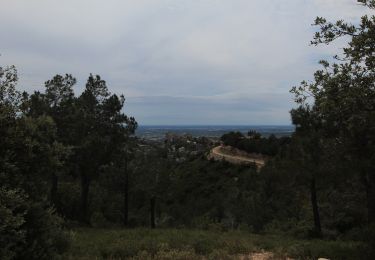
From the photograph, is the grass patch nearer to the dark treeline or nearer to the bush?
the bush

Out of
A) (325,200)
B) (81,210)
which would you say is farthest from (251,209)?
(81,210)

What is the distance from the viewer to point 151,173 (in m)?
29.6

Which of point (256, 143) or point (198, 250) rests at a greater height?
point (256, 143)

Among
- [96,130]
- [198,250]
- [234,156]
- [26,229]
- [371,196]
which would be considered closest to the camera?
[26,229]

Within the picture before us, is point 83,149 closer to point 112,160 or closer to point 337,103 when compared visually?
point 112,160

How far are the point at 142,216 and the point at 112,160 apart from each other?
7.33 metres

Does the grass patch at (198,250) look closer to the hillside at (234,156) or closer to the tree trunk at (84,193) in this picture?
the tree trunk at (84,193)

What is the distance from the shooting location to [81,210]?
3012 cm

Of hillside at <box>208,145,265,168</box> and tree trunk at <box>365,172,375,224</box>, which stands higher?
tree trunk at <box>365,172,375,224</box>

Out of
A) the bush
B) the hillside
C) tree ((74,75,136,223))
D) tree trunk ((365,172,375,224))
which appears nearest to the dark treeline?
the hillside

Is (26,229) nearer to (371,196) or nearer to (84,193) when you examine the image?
(371,196)

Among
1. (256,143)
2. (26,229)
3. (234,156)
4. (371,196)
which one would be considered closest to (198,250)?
(371,196)

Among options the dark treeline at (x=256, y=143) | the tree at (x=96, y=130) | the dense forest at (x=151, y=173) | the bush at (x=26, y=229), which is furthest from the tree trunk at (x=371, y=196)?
the dark treeline at (x=256, y=143)

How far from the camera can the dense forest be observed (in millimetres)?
8469
